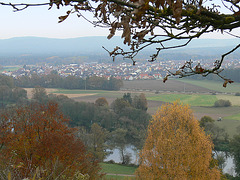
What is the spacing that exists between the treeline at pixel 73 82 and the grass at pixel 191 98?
12.3m

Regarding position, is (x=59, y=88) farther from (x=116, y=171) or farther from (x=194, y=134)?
(x=194, y=134)

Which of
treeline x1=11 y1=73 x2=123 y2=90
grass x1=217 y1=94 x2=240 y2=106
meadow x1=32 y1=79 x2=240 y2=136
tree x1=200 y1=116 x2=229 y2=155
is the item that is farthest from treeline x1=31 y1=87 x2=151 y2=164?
treeline x1=11 y1=73 x2=123 y2=90

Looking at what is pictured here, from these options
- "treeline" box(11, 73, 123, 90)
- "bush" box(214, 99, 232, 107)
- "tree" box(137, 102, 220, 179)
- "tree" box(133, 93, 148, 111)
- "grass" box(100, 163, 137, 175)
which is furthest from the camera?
"treeline" box(11, 73, 123, 90)

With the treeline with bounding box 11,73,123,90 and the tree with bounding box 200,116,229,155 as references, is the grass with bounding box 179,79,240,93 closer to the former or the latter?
the treeline with bounding box 11,73,123,90

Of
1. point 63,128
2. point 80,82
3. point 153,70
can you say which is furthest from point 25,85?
point 63,128

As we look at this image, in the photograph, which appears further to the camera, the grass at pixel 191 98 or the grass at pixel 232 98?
the grass at pixel 191 98

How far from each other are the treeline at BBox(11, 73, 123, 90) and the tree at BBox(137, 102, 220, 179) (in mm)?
42026

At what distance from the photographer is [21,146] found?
12094mm

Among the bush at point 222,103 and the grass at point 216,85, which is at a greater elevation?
the grass at point 216,85

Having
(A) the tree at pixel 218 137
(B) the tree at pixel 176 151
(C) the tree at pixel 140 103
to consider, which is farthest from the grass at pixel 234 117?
(B) the tree at pixel 176 151

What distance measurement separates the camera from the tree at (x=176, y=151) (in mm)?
11094

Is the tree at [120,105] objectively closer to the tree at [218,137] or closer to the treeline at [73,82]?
the tree at [218,137]

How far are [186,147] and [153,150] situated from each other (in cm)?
154

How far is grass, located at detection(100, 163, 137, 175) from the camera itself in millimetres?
22045
